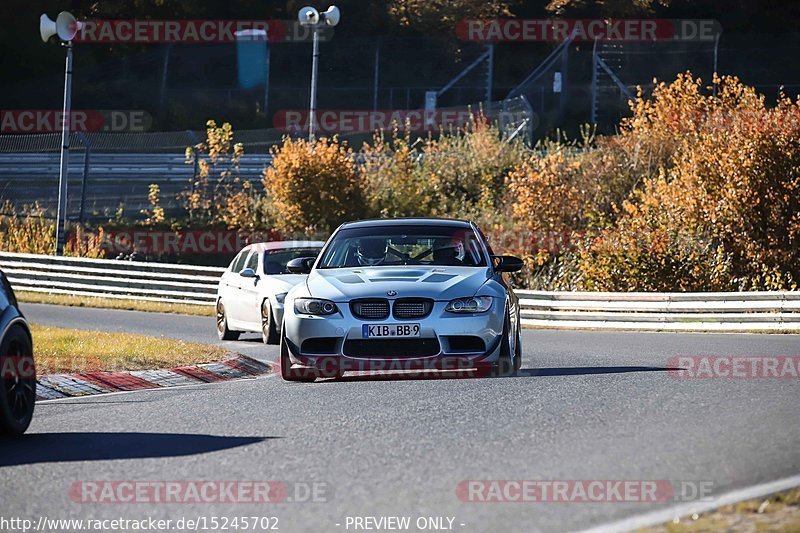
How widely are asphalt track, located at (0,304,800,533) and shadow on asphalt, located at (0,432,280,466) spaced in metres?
0.02

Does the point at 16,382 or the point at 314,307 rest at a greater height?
the point at 314,307

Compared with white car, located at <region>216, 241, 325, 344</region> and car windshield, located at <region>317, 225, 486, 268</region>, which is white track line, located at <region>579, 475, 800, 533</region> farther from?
white car, located at <region>216, 241, 325, 344</region>

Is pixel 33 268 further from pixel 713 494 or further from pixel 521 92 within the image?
pixel 713 494

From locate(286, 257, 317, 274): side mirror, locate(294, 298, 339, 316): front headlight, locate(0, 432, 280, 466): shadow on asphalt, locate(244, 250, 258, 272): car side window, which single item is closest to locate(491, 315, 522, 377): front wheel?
locate(294, 298, 339, 316): front headlight

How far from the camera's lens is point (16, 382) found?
31.1 ft

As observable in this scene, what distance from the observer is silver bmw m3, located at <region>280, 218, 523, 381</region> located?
12.4 meters

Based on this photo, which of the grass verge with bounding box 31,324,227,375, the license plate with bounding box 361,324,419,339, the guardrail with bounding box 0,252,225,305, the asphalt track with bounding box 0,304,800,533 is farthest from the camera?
the guardrail with bounding box 0,252,225,305

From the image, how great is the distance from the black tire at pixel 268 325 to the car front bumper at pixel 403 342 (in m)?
7.02

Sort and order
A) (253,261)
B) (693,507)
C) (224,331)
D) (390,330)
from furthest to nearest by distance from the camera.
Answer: (224,331) → (253,261) → (390,330) → (693,507)

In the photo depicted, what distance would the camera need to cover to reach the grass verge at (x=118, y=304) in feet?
100

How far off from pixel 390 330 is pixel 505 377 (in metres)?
1.32

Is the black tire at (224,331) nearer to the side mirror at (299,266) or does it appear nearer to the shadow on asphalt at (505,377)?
the shadow on asphalt at (505,377)

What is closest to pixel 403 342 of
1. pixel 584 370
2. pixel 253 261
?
pixel 584 370

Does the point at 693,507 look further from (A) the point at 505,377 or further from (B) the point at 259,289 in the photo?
(B) the point at 259,289
